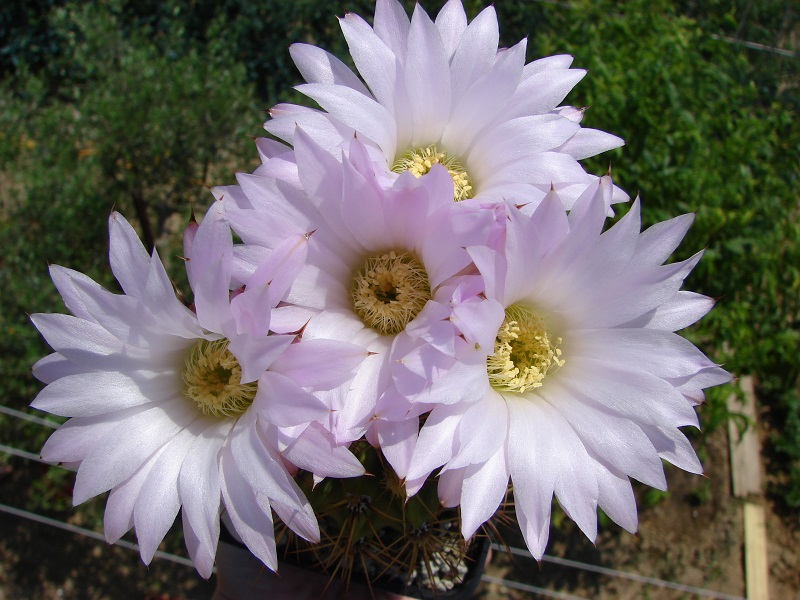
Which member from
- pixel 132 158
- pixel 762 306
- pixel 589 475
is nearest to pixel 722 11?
pixel 762 306

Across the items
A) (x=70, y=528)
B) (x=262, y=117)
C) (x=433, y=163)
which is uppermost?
(x=262, y=117)

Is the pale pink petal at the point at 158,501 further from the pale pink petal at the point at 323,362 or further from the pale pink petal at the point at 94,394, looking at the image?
the pale pink petal at the point at 323,362

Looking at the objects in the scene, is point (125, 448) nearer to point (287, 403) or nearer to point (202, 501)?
point (202, 501)

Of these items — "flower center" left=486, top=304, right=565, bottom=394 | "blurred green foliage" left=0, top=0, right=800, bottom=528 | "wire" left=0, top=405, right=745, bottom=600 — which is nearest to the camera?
"flower center" left=486, top=304, right=565, bottom=394

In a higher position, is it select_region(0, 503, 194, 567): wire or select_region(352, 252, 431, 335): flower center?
select_region(352, 252, 431, 335): flower center

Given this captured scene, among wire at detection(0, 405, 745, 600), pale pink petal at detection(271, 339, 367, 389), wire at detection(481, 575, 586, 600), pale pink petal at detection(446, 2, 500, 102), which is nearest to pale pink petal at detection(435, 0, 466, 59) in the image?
pale pink petal at detection(446, 2, 500, 102)

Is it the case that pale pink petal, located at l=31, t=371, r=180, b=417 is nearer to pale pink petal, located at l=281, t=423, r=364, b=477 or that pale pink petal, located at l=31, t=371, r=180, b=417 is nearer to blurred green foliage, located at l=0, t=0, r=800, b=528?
pale pink petal, located at l=281, t=423, r=364, b=477

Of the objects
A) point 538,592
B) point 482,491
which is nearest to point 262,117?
point 538,592
